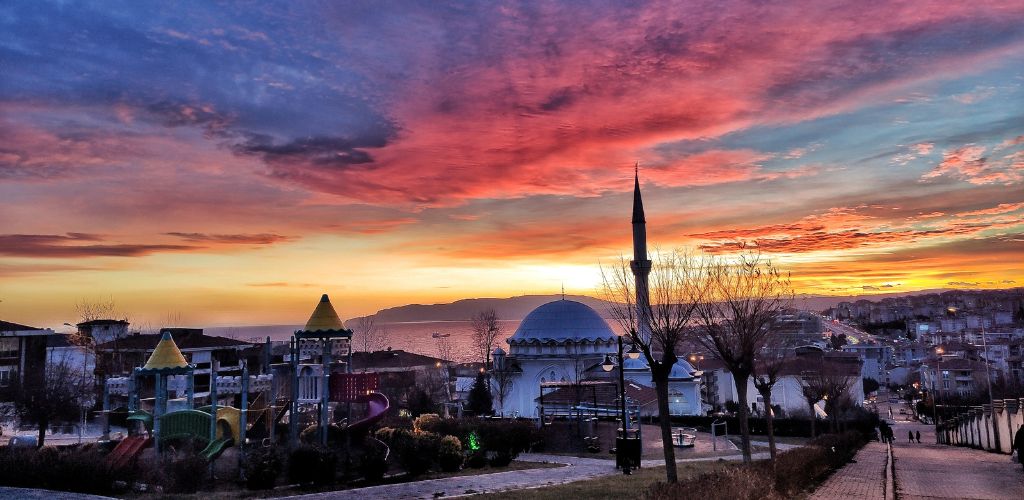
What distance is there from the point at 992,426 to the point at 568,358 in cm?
3149

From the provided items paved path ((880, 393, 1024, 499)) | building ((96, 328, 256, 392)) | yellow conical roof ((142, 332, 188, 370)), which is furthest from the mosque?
yellow conical roof ((142, 332, 188, 370))

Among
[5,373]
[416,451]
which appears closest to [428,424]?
[416,451]

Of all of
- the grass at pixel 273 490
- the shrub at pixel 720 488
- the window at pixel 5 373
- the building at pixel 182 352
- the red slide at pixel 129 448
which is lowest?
the grass at pixel 273 490

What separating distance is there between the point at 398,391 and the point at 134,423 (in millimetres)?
30299

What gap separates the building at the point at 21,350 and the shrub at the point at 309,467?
40.4 meters

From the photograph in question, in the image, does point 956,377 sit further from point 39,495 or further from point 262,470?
point 39,495

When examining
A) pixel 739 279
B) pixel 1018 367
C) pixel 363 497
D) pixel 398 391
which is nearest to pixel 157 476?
pixel 363 497

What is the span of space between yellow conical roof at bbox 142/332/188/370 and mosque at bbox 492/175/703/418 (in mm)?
35245

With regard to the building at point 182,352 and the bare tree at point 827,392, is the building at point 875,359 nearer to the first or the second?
the bare tree at point 827,392

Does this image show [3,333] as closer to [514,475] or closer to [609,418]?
[609,418]

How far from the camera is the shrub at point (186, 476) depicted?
1578 cm

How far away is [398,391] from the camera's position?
5378cm

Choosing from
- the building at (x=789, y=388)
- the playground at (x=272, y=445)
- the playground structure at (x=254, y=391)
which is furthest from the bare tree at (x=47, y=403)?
the building at (x=789, y=388)

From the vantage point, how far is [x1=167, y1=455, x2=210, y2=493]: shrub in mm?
15781
